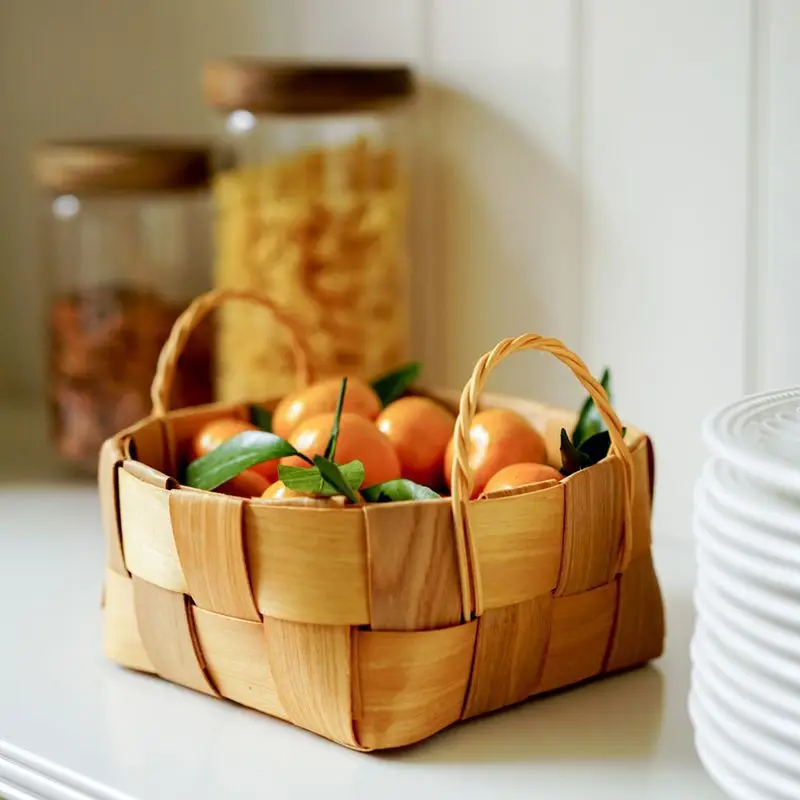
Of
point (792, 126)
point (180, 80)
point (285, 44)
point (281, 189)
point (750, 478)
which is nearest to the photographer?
point (750, 478)

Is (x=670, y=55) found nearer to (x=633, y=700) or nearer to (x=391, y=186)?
(x=391, y=186)

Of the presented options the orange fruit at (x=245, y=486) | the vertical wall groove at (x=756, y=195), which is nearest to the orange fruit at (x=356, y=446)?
the orange fruit at (x=245, y=486)

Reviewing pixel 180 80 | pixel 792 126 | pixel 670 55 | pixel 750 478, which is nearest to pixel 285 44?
pixel 180 80

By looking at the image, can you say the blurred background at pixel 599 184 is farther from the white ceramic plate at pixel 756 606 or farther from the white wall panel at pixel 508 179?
the white ceramic plate at pixel 756 606

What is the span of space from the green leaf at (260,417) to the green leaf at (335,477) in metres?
0.25

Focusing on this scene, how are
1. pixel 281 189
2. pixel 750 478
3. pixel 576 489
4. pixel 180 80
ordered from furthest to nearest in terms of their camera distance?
pixel 180 80
pixel 281 189
pixel 576 489
pixel 750 478

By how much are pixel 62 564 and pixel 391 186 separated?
418mm

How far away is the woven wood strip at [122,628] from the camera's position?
2.44ft

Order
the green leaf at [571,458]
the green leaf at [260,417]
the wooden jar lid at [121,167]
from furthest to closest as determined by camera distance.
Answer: the wooden jar lid at [121,167] < the green leaf at [260,417] < the green leaf at [571,458]

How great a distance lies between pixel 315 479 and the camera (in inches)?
25.3

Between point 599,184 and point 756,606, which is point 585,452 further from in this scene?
point 599,184

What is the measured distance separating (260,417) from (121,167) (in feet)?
1.19

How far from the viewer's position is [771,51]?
35.2 inches

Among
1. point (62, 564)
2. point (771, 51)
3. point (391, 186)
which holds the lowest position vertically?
point (62, 564)
